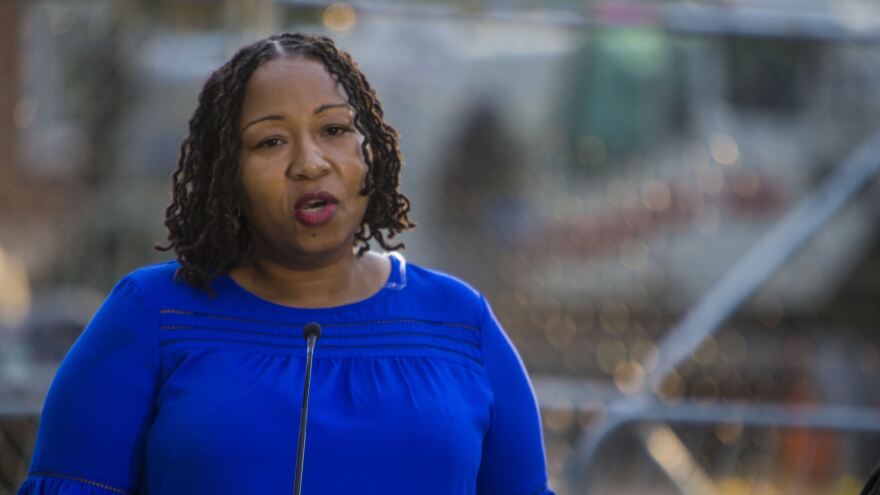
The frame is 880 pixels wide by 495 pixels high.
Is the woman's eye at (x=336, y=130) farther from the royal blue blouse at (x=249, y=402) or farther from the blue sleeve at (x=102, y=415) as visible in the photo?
the blue sleeve at (x=102, y=415)

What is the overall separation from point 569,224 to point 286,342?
518cm

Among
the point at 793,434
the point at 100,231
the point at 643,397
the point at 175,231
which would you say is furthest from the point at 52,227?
the point at 175,231

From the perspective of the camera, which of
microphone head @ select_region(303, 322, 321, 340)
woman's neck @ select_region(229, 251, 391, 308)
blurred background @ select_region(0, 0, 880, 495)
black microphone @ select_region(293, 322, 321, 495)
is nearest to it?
black microphone @ select_region(293, 322, 321, 495)

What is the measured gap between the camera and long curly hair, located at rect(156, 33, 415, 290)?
2.53 m

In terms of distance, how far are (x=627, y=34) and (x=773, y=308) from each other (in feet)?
4.30

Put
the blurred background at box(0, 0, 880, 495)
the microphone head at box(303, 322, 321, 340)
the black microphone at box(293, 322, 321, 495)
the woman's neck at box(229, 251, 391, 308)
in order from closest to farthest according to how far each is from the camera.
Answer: the black microphone at box(293, 322, 321, 495)
the microphone head at box(303, 322, 321, 340)
the woman's neck at box(229, 251, 391, 308)
the blurred background at box(0, 0, 880, 495)

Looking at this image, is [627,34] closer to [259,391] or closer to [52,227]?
[52,227]

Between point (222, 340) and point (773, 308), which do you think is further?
point (773, 308)

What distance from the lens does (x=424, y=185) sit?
6.30 meters

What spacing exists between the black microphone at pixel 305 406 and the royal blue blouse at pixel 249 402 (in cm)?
2

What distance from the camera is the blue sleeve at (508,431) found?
2.54m

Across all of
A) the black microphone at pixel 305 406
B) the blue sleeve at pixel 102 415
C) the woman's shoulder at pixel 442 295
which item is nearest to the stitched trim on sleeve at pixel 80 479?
the blue sleeve at pixel 102 415

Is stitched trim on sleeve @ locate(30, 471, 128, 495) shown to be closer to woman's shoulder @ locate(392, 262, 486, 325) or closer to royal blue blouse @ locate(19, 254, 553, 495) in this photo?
royal blue blouse @ locate(19, 254, 553, 495)

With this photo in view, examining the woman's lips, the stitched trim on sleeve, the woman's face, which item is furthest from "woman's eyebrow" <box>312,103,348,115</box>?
the stitched trim on sleeve
